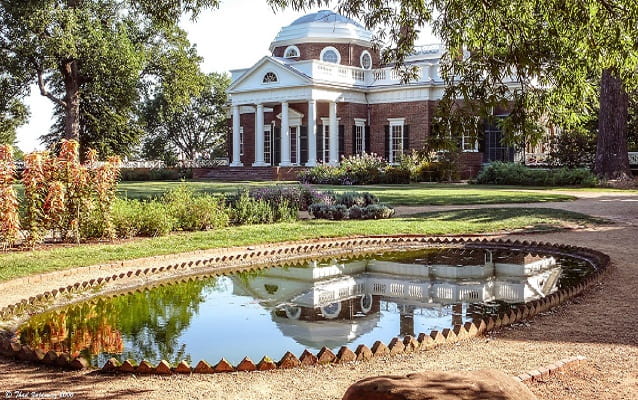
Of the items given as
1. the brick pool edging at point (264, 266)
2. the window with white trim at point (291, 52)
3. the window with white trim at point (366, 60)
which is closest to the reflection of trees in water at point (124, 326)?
the brick pool edging at point (264, 266)

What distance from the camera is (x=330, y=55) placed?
140 ft

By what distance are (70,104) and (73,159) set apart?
21.9 m

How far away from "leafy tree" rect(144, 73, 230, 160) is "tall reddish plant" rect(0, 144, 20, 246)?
4734 cm

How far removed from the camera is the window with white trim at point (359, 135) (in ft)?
131

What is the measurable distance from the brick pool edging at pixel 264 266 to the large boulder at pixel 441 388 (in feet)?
6.81

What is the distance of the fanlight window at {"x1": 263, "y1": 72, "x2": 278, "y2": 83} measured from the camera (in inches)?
1554

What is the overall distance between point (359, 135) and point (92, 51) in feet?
53.9

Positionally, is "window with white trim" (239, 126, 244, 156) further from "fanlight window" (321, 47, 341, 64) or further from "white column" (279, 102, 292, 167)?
"fanlight window" (321, 47, 341, 64)

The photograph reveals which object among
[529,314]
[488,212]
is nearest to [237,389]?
[529,314]

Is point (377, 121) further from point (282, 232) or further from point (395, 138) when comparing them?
point (282, 232)

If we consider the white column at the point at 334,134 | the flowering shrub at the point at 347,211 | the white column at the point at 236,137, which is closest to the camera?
the flowering shrub at the point at 347,211

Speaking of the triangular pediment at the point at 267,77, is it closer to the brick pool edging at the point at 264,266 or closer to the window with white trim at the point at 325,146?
the window with white trim at the point at 325,146

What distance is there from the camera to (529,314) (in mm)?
6957

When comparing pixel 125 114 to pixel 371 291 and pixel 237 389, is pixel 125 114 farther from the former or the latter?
pixel 237 389
